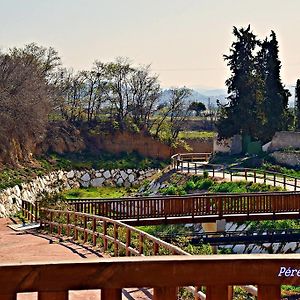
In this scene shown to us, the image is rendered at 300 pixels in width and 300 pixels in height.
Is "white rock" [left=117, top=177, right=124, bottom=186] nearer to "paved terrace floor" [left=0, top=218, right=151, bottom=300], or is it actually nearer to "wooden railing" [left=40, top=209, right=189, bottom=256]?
"wooden railing" [left=40, top=209, right=189, bottom=256]

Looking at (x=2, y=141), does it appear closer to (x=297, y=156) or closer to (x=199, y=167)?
(x=199, y=167)

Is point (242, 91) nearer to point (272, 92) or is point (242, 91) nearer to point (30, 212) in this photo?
point (272, 92)

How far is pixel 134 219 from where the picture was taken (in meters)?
22.9

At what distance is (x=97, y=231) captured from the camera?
19.3 m

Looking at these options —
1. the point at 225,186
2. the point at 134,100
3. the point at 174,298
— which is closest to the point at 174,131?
the point at 134,100

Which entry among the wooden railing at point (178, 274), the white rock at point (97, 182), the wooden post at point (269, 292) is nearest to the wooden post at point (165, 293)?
the wooden railing at point (178, 274)

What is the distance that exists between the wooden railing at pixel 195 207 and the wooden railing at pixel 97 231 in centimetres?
103

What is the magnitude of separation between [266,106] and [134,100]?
14.8 m

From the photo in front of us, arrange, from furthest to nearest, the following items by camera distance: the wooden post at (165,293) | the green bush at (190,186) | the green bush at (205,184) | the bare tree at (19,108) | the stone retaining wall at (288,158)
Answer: the stone retaining wall at (288,158) → the bare tree at (19,108) → the green bush at (190,186) → the green bush at (205,184) → the wooden post at (165,293)

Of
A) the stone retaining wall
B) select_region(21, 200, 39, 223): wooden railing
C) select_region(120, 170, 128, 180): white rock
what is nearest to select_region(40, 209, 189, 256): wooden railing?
select_region(21, 200, 39, 223): wooden railing

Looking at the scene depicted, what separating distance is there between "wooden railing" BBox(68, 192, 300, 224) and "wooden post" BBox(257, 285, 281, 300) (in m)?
19.6

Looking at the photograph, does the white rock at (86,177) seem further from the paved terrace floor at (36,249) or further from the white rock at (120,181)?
the paved terrace floor at (36,249)

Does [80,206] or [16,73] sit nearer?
[80,206]

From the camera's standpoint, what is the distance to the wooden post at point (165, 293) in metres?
3.12
